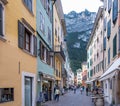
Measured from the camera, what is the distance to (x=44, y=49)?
29422mm

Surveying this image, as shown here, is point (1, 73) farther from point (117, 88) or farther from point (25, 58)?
point (117, 88)

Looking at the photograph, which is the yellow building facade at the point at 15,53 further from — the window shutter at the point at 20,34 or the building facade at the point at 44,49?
the building facade at the point at 44,49

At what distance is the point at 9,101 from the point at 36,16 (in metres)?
9.52

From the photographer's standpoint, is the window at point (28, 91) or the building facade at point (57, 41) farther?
the building facade at point (57, 41)

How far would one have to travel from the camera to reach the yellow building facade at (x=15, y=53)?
547 inches

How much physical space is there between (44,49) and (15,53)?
530 inches

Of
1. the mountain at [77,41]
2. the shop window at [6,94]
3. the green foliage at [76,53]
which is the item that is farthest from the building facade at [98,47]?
the green foliage at [76,53]

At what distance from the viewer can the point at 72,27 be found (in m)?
192

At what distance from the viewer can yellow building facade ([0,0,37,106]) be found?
1388cm

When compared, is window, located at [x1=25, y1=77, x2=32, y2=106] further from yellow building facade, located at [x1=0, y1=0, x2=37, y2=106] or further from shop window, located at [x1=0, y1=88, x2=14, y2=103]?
shop window, located at [x1=0, y1=88, x2=14, y2=103]

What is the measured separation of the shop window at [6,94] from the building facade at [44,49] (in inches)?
347

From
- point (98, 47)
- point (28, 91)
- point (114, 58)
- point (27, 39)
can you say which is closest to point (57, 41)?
point (98, 47)

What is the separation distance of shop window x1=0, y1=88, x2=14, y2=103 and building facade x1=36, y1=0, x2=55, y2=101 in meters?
8.82

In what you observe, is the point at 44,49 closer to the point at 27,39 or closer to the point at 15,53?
the point at 27,39
